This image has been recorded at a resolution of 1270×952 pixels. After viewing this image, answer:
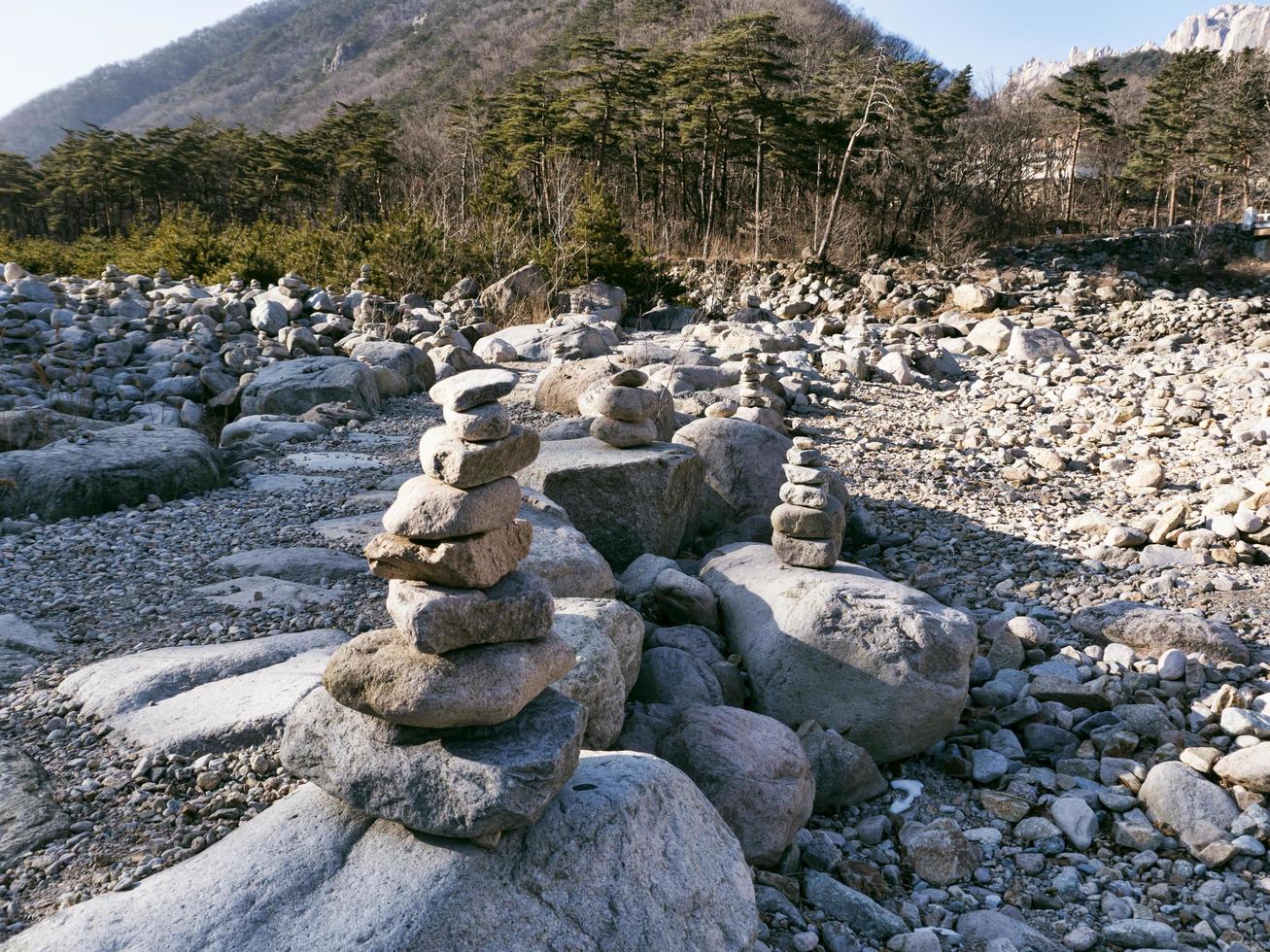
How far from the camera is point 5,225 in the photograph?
40750mm

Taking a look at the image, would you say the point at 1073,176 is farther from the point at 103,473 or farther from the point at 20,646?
the point at 20,646

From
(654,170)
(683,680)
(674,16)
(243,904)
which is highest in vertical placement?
(674,16)

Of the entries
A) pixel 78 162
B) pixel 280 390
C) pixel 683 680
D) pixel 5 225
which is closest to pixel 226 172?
pixel 78 162

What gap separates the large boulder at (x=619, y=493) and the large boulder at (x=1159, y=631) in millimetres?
2621

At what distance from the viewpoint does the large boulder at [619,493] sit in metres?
5.87

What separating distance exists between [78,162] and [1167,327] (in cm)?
3788

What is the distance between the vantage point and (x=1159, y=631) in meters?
5.45

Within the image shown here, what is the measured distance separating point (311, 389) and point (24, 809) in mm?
7031

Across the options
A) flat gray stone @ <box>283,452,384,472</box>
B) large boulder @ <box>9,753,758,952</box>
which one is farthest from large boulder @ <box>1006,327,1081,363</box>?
large boulder @ <box>9,753,758,952</box>

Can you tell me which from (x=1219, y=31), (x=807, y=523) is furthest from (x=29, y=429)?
(x=1219, y=31)

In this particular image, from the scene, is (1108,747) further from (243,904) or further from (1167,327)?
(1167,327)

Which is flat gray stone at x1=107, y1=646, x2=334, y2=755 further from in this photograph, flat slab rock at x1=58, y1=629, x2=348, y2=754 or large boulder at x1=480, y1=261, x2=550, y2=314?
large boulder at x1=480, y1=261, x2=550, y2=314

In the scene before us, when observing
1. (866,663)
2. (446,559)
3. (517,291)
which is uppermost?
(446,559)

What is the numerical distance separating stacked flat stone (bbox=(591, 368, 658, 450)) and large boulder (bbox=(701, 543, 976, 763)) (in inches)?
75.9
